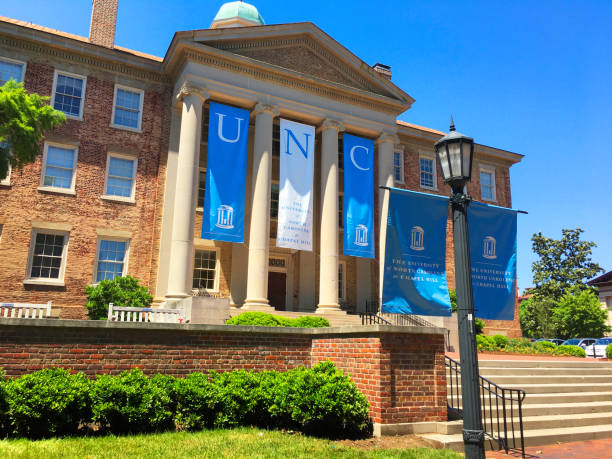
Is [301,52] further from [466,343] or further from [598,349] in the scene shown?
[598,349]

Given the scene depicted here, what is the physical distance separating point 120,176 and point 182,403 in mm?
16775

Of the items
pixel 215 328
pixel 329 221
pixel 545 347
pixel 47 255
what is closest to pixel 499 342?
pixel 545 347

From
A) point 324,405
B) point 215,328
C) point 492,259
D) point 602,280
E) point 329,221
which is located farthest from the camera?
point 602,280

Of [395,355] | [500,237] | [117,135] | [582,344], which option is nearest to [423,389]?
[395,355]

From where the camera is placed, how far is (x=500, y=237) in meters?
12.1

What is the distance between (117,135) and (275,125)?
8639 mm

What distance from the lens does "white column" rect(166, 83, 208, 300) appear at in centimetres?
2080

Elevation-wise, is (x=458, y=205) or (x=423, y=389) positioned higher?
(x=458, y=205)

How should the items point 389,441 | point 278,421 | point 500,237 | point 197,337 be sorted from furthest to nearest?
1. point 500,237
2. point 197,337
3. point 278,421
4. point 389,441

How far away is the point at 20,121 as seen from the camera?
14.6 meters

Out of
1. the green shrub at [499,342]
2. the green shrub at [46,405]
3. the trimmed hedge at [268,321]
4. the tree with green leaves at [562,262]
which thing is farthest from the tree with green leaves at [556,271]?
the green shrub at [46,405]

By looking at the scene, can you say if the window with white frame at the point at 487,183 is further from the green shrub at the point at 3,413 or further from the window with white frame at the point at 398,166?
the green shrub at the point at 3,413

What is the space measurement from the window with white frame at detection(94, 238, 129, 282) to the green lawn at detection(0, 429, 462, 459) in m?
15.5

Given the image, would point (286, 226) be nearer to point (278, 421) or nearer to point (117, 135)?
point (117, 135)
